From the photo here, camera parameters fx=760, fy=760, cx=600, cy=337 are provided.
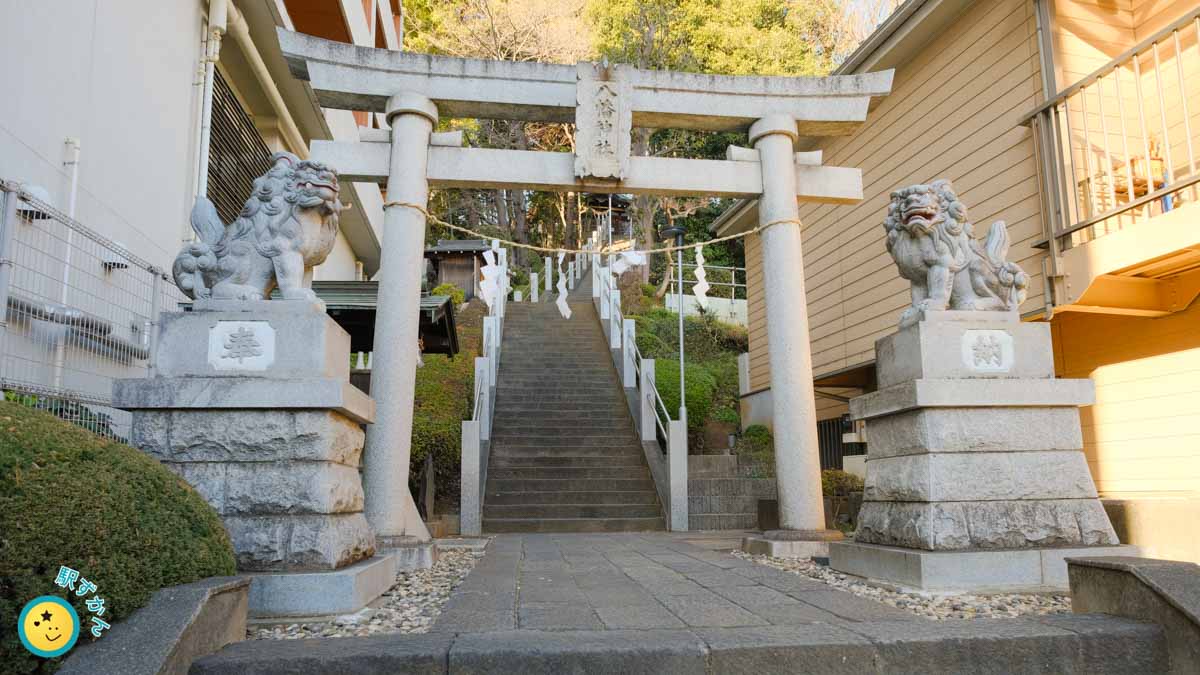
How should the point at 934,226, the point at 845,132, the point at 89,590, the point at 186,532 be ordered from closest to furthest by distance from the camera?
the point at 89,590, the point at 186,532, the point at 934,226, the point at 845,132

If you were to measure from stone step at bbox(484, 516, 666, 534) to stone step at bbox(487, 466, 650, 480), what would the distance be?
1119 mm

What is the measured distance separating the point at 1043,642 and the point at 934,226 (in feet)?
9.08

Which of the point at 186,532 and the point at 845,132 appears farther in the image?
the point at 845,132

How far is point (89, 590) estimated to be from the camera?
2693 mm

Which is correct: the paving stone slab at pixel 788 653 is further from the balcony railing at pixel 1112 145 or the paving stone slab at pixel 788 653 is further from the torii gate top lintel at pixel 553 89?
the torii gate top lintel at pixel 553 89

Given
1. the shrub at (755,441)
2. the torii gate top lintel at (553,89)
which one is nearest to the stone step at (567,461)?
the shrub at (755,441)

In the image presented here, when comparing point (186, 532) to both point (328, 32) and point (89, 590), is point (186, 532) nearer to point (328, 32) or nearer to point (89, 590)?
point (89, 590)

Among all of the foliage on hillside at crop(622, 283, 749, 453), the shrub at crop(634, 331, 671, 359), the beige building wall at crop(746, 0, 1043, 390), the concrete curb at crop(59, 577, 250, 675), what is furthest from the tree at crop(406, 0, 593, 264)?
the concrete curb at crop(59, 577, 250, 675)

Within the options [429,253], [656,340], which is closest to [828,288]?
[656,340]

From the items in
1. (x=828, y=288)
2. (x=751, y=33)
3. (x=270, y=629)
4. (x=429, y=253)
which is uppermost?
(x=751, y=33)

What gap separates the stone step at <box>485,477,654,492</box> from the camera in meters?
10.9

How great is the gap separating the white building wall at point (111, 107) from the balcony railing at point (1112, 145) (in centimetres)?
858

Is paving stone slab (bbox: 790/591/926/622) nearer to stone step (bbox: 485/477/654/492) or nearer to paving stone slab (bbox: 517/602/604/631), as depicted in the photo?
paving stone slab (bbox: 517/602/604/631)

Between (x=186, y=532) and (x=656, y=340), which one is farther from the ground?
(x=656, y=340)
